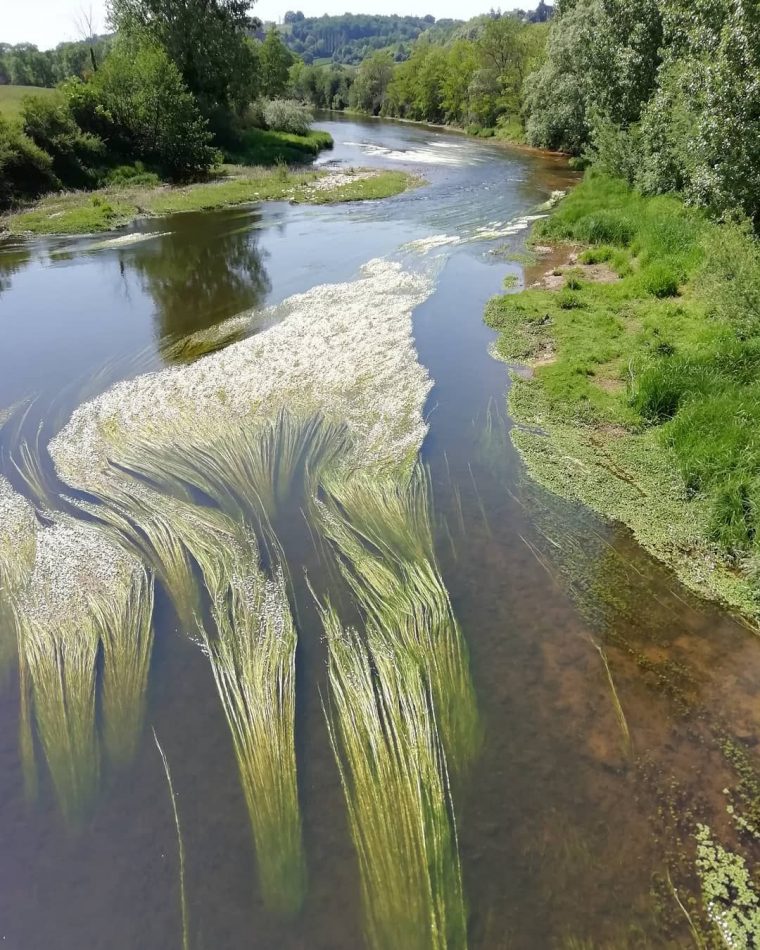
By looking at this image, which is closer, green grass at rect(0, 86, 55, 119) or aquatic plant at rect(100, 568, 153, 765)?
aquatic plant at rect(100, 568, 153, 765)

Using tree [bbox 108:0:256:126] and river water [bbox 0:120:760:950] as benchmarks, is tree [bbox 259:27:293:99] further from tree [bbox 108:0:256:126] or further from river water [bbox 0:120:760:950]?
river water [bbox 0:120:760:950]

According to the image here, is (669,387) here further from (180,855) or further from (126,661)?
(180,855)

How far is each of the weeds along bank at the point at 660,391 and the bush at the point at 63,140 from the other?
26.2 m

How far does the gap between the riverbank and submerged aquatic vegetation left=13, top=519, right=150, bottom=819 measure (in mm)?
20712

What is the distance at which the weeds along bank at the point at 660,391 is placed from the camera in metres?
7.71

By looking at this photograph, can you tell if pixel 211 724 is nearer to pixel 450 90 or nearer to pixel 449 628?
pixel 449 628

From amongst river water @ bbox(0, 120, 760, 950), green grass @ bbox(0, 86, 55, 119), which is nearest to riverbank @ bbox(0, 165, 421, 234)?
green grass @ bbox(0, 86, 55, 119)

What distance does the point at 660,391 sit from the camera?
33.0 feet

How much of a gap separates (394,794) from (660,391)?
25.9 feet

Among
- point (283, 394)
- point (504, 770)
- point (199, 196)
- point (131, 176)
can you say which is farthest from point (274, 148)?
point (504, 770)

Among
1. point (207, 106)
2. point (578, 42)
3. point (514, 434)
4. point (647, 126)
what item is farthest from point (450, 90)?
point (514, 434)

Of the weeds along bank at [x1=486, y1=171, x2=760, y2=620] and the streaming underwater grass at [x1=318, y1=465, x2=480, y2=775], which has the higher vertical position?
the weeds along bank at [x1=486, y1=171, x2=760, y2=620]

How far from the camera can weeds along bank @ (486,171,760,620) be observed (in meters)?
7.71

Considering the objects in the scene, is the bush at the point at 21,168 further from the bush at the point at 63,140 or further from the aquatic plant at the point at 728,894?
the aquatic plant at the point at 728,894
